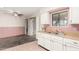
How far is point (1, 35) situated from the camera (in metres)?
7.84

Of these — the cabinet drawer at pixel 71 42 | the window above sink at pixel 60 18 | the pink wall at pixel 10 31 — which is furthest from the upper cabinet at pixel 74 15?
the pink wall at pixel 10 31

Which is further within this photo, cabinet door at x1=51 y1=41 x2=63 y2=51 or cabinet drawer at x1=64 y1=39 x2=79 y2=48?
cabinet door at x1=51 y1=41 x2=63 y2=51

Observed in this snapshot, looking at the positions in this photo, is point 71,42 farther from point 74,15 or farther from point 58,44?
point 74,15

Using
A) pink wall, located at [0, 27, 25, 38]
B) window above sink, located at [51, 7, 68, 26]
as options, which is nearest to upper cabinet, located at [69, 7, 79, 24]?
window above sink, located at [51, 7, 68, 26]

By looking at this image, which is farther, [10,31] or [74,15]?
[10,31]

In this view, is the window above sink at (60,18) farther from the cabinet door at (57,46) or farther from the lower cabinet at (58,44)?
the cabinet door at (57,46)

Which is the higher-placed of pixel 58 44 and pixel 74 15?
pixel 74 15

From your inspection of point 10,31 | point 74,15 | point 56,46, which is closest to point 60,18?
point 74,15

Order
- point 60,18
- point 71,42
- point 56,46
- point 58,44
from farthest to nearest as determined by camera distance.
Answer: point 60,18
point 56,46
point 58,44
point 71,42

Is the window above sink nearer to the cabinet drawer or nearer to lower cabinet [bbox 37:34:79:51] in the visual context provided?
lower cabinet [bbox 37:34:79:51]

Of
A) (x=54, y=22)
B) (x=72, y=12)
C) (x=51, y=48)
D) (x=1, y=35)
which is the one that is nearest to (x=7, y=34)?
(x=1, y=35)
